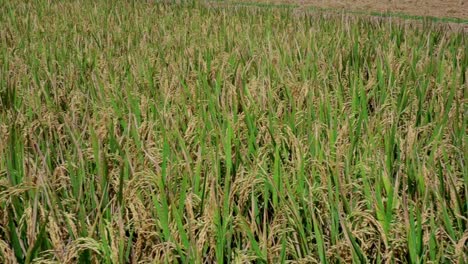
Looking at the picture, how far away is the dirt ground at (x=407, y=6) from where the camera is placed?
10.1m

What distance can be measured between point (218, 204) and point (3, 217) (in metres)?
0.61

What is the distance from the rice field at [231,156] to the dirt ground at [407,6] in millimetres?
6748

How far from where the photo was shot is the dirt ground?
1014 cm

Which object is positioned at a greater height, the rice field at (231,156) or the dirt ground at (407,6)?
the rice field at (231,156)

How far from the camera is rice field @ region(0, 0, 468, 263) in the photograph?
1.29 metres

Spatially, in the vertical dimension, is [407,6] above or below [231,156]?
below

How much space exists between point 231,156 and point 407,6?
10391 mm

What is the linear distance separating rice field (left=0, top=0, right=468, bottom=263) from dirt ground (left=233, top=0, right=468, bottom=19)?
675cm

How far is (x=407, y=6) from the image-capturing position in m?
11.1

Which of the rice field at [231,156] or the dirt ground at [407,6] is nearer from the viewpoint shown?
the rice field at [231,156]

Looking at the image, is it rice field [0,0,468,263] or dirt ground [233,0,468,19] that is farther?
dirt ground [233,0,468,19]

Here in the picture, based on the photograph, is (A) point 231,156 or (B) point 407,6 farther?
(B) point 407,6

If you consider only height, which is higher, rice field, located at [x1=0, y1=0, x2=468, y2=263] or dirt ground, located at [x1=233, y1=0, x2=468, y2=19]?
rice field, located at [x1=0, y1=0, x2=468, y2=263]

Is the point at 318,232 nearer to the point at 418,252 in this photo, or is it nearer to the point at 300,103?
the point at 418,252
